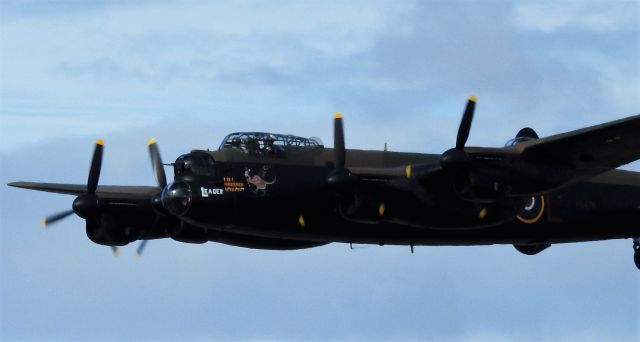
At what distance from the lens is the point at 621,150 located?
153 feet

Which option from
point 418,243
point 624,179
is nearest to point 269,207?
point 418,243

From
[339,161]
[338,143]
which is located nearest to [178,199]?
[339,161]

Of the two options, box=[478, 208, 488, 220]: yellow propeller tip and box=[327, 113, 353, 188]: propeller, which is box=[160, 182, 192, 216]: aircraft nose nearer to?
box=[327, 113, 353, 188]: propeller

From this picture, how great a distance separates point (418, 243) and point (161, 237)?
32.9ft

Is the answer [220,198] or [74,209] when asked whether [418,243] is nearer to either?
[220,198]

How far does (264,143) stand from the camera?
48188mm

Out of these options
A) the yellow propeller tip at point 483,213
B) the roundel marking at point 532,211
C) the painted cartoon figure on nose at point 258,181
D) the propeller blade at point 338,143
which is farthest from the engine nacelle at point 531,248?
the painted cartoon figure on nose at point 258,181

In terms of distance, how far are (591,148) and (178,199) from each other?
44.0 ft

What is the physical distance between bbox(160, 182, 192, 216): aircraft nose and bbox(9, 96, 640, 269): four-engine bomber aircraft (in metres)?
0.03

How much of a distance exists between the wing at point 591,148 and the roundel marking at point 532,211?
3482mm

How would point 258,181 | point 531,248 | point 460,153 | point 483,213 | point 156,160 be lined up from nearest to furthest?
point 460,153 < point 258,181 < point 483,213 < point 156,160 < point 531,248

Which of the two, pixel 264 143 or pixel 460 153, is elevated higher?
pixel 264 143

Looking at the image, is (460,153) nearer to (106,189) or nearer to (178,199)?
(178,199)

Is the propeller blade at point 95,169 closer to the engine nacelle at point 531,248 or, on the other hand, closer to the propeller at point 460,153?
the propeller at point 460,153
